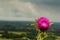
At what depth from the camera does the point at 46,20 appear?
108 inches

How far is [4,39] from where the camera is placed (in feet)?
119

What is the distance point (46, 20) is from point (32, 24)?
0.18 metres

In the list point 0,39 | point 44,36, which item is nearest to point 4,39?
point 0,39

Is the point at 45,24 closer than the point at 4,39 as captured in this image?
Yes

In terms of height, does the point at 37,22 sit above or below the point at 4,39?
above

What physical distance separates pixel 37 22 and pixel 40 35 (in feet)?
0.55

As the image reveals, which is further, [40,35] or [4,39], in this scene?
[4,39]

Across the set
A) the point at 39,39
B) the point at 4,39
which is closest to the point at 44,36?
the point at 39,39

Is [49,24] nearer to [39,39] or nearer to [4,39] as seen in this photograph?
[39,39]

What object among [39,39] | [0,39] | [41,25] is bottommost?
[0,39]

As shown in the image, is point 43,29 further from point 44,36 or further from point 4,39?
point 4,39

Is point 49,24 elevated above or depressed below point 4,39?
above

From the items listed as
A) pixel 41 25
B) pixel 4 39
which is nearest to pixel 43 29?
pixel 41 25

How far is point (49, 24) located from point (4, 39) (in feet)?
111
